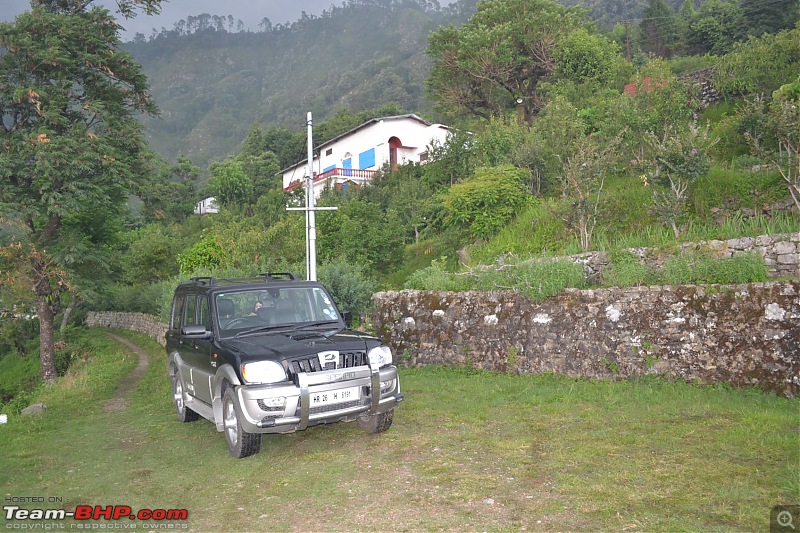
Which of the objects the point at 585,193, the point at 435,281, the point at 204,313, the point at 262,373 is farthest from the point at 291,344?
the point at 585,193

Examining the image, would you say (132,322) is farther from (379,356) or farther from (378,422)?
(379,356)

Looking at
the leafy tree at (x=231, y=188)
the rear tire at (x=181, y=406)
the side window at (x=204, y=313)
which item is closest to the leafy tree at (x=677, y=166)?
the side window at (x=204, y=313)

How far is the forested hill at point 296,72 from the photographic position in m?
113

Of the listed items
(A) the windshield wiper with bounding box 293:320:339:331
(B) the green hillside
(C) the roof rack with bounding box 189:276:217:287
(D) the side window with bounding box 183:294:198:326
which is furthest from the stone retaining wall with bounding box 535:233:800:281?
(B) the green hillside

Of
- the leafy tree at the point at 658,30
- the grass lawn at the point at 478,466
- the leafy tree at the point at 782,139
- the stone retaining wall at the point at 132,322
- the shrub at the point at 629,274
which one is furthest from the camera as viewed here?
the leafy tree at the point at 658,30

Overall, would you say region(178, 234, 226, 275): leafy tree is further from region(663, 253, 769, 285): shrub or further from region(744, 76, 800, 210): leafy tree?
region(744, 76, 800, 210): leafy tree

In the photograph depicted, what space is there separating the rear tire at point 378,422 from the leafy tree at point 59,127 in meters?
14.7

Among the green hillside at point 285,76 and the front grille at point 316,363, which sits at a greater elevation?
the green hillside at point 285,76

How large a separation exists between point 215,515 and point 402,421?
12.0ft

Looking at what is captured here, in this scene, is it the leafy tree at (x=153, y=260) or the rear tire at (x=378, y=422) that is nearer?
the rear tire at (x=378, y=422)

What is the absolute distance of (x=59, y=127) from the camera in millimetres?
19672

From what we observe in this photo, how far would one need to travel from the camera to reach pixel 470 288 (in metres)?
13.4

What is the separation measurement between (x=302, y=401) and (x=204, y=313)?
2632 mm

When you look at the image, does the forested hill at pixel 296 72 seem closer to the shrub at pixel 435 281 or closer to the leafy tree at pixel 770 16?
the leafy tree at pixel 770 16
